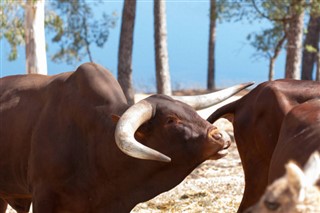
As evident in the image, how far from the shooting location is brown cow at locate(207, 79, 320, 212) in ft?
25.9

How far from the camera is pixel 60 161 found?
7.13 metres

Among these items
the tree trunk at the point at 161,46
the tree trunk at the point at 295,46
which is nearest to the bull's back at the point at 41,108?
the tree trunk at the point at 295,46

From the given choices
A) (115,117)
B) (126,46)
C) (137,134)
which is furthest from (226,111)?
(126,46)

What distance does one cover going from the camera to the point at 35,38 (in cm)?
1752

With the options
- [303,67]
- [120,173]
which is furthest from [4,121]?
[303,67]

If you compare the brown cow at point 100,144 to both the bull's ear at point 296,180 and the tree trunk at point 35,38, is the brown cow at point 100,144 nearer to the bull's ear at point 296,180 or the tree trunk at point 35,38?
the bull's ear at point 296,180

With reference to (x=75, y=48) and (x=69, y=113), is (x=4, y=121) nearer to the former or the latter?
(x=69, y=113)

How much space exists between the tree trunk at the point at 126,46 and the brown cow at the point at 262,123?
16.0 m

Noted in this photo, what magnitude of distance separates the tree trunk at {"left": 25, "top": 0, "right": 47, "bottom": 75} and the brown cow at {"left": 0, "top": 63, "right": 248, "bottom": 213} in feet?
32.3

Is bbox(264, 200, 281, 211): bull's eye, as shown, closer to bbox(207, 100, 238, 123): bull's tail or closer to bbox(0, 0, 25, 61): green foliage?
bbox(207, 100, 238, 123): bull's tail

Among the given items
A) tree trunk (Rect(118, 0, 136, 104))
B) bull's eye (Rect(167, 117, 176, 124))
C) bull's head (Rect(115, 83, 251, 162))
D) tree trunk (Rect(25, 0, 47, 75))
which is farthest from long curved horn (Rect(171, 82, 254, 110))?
tree trunk (Rect(118, 0, 136, 104))

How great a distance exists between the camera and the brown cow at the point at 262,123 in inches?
311

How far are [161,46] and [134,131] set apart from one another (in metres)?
18.3

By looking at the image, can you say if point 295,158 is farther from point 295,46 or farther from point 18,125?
point 295,46
